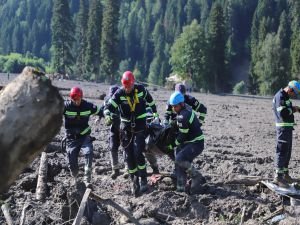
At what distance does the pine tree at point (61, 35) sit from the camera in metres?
68.1

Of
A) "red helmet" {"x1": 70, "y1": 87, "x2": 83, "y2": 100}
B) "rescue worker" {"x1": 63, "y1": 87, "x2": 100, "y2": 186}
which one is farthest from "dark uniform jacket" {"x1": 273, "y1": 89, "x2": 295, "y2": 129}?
"red helmet" {"x1": 70, "y1": 87, "x2": 83, "y2": 100}

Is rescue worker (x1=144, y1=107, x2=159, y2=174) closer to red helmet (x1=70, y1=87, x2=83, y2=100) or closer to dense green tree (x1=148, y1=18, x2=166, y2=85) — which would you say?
red helmet (x1=70, y1=87, x2=83, y2=100)

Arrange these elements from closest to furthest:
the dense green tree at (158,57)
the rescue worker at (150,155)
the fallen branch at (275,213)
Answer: the fallen branch at (275,213)
the rescue worker at (150,155)
the dense green tree at (158,57)

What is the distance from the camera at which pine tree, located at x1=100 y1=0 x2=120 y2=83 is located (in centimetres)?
6625

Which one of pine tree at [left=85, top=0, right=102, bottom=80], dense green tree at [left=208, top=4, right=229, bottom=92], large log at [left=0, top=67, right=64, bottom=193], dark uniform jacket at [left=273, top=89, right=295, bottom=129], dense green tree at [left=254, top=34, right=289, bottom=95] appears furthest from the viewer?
pine tree at [left=85, top=0, right=102, bottom=80]

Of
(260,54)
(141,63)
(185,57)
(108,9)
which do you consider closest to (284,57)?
(260,54)

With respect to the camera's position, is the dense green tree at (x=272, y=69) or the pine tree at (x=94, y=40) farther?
the pine tree at (x=94, y=40)

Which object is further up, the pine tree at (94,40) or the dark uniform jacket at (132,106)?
the pine tree at (94,40)

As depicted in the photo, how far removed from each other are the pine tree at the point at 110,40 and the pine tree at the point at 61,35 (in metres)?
4.82

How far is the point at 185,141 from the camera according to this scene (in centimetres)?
952

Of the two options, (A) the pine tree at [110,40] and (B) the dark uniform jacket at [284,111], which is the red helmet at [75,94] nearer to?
(B) the dark uniform jacket at [284,111]

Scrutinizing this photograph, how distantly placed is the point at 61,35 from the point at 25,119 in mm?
66149

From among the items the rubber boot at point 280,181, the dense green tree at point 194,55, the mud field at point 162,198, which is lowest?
the mud field at point 162,198

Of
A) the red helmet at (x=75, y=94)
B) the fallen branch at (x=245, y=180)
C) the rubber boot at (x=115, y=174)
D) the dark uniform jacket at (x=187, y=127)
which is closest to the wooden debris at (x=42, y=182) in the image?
the red helmet at (x=75, y=94)
